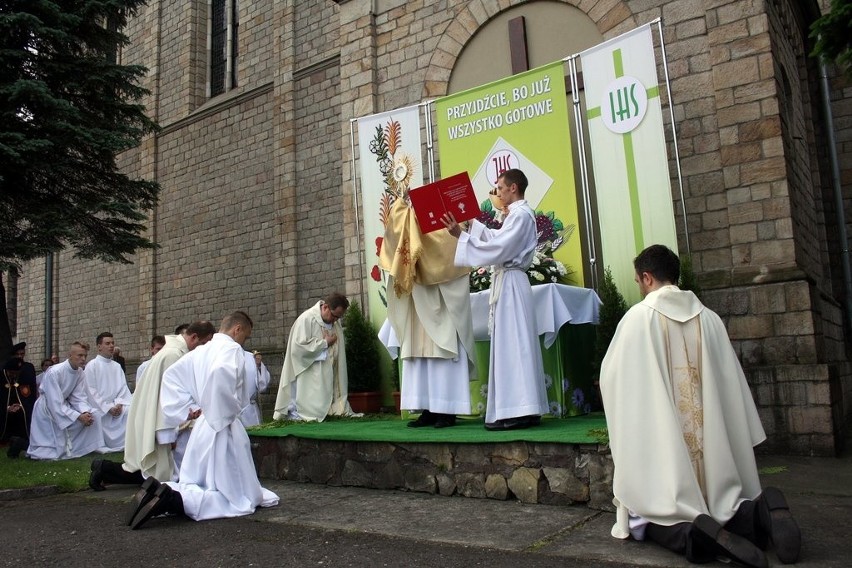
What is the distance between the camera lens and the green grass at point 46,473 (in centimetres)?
712

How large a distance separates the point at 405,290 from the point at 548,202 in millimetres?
2796

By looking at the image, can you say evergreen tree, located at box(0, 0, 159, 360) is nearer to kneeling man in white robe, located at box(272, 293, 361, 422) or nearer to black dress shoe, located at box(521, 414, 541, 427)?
kneeling man in white robe, located at box(272, 293, 361, 422)

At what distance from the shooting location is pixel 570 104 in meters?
9.13

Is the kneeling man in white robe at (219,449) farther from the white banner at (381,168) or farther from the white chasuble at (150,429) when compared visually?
the white banner at (381,168)

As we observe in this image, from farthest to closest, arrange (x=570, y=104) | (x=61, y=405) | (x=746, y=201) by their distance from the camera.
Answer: (x=61, y=405) → (x=570, y=104) → (x=746, y=201)

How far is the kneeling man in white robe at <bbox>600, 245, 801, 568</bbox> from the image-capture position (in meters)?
3.49

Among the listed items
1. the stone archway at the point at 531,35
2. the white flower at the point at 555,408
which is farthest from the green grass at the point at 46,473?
the stone archway at the point at 531,35

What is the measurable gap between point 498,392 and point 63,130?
939 centimetres

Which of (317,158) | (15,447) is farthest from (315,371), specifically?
(317,158)

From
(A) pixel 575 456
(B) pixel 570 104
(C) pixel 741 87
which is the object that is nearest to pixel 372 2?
(B) pixel 570 104

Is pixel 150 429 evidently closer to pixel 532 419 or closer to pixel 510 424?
pixel 510 424

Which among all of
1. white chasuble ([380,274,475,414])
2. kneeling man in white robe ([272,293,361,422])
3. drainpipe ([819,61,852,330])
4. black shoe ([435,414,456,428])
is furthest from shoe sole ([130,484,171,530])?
drainpipe ([819,61,852,330])

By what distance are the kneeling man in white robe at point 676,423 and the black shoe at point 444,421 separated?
268 centimetres

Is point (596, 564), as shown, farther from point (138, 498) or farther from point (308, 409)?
point (308, 409)
